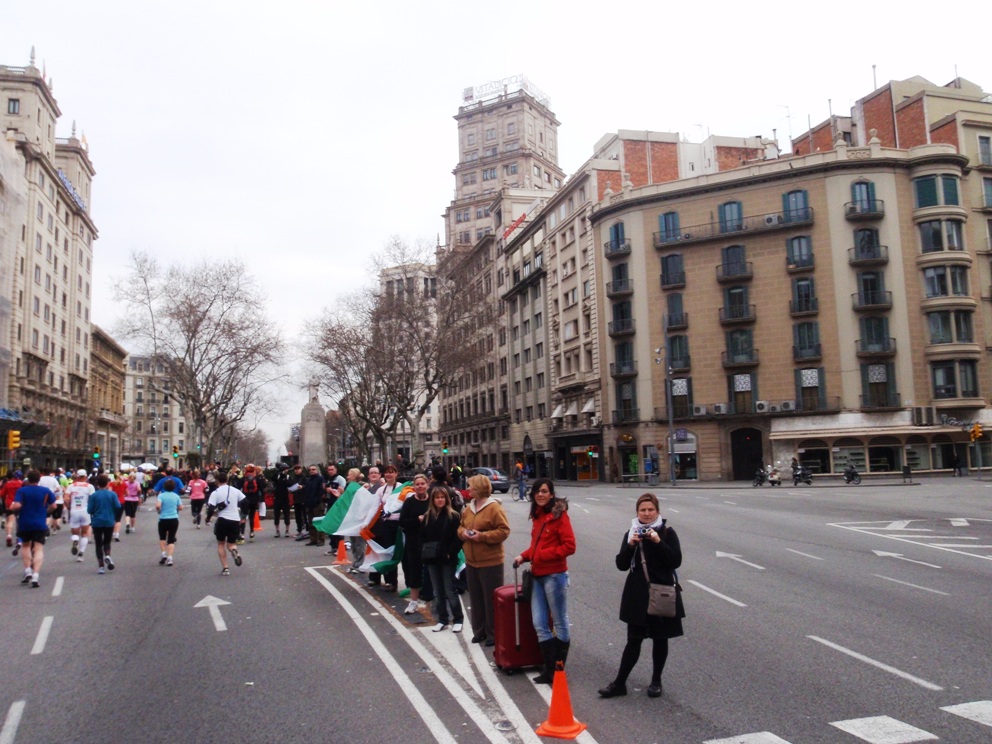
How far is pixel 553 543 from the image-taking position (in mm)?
6855

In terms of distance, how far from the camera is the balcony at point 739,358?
4912cm

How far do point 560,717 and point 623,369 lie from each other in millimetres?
48068

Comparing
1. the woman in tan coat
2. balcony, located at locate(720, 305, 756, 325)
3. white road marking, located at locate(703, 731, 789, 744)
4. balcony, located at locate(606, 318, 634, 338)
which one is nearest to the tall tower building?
balcony, located at locate(606, 318, 634, 338)

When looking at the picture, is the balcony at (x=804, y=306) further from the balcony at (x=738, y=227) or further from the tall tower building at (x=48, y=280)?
the tall tower building at (x=48, y=280)

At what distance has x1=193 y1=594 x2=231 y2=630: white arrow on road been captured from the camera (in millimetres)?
9508

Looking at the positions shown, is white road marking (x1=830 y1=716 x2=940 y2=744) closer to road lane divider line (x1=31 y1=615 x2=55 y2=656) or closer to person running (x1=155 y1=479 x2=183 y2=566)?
road lane divider line (x1=31 y1=615 x2=55 y2=656)

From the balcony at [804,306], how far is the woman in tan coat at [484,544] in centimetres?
4403

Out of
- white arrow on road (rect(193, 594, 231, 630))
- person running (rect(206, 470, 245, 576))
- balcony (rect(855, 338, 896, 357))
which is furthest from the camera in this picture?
balcony (rect(855, 338, 896, 357))

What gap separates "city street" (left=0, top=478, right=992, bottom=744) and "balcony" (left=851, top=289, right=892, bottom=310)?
35.4m

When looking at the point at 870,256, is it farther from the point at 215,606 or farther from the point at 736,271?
the point at 215,606

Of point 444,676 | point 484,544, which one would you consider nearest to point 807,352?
point 484,544

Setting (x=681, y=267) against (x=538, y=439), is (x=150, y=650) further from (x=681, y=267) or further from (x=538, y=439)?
(x=538, y=439)

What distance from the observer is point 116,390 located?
95.2m

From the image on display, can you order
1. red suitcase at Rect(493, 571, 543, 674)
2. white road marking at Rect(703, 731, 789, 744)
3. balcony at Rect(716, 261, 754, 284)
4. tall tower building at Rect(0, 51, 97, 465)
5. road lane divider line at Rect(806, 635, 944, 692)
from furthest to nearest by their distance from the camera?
tall tower building at Rect(0, 51, 97, 465), balcony at Rect(716, 261, 754, 284), red suitcase at Rect(493, 571, 543, 674), road lane divider line at Rect(806, 635, 944, 692), white road marking at Rect(703, 731, 789, 744)
